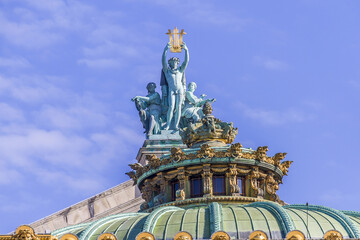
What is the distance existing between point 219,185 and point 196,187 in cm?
131

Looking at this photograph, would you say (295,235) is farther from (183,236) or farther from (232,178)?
(232,178)

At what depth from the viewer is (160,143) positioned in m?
126

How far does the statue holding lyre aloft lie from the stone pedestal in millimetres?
844

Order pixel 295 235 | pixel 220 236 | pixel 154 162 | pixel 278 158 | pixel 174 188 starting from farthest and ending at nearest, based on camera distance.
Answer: pixel 278 158
pixel 154 162
pixel 174 188
pixel 295 235
pixel 220 236

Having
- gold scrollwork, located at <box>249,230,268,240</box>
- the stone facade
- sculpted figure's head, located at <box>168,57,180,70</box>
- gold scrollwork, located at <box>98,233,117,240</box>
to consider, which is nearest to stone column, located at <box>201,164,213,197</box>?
gold scrollwork, located at <box>98,233,117,240</box>

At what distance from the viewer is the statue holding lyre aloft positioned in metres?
119

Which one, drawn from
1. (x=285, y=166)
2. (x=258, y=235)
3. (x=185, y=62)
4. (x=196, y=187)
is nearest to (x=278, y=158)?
(x=285, y=166)

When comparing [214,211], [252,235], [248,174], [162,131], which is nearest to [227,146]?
[248,174]

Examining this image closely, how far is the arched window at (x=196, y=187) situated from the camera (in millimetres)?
91188

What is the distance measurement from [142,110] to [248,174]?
3557 cm

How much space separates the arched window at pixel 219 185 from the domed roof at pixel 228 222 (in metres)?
3.33

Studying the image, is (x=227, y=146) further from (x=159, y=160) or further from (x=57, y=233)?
(x=57, y=233)

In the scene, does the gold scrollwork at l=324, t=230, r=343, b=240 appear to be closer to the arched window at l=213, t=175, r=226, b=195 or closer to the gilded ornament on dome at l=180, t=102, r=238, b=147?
the arched window at l=213, t=175, r=226, b=195

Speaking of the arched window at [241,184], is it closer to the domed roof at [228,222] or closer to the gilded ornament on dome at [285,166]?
the gilded ornament on dome at [285,166]
